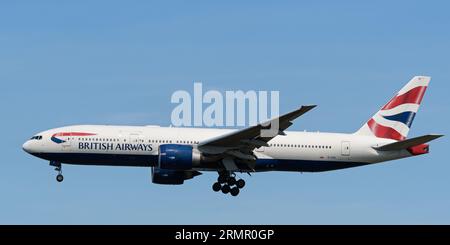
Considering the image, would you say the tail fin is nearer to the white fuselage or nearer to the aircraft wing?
the white fuselage

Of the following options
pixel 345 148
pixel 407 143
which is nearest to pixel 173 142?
pixel 345 148

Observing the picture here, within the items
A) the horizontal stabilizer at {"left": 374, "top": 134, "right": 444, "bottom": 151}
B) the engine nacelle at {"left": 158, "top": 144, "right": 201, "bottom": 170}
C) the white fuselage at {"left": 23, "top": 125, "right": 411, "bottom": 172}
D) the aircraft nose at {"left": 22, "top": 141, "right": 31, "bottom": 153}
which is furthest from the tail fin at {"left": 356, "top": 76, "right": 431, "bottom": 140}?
the aircraft nose at {"left": 22, "top": 141, "right": 31, "bottom": 153}

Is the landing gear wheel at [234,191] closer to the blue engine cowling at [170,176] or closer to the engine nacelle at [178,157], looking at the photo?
the engine nacelle at [178,157]

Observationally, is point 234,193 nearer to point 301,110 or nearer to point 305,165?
point 305,165

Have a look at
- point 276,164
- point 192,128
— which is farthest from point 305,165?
point 192,128

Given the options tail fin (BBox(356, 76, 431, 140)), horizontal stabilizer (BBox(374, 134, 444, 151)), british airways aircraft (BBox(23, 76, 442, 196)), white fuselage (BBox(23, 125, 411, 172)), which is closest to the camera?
british airways aircraft (BBox(23, 76, 442, 196))

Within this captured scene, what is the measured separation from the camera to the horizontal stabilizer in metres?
53.5

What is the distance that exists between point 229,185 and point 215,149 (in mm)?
2518

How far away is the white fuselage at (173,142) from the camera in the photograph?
53.2 m

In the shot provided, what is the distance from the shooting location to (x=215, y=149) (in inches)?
2100

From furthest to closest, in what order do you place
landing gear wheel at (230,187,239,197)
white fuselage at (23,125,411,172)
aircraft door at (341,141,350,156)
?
aircraft door at (341,141,350,156) < landing gear wheel at (230,187,239,197) < white fuselage at (23,125,411,172)

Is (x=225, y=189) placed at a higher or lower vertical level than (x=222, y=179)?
lower

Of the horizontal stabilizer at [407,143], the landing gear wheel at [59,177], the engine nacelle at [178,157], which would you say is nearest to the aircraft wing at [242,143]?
the engine nacelle at [178,157]

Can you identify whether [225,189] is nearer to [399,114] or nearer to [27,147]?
[27,147]
